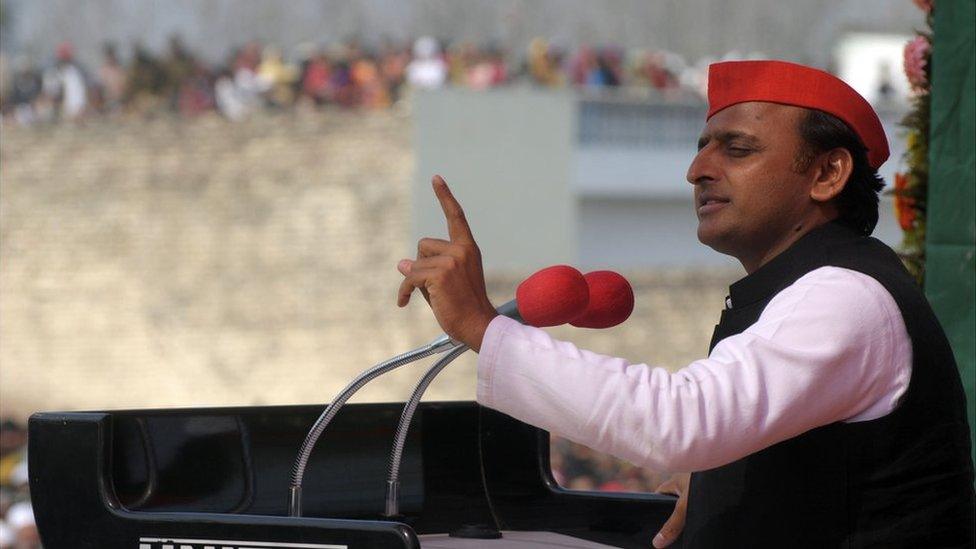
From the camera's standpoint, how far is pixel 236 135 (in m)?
19.0

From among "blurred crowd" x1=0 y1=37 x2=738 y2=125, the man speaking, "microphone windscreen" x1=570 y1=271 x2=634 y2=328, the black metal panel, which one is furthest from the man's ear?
"blurred crowd" x1=0 y1=37 x2=738 y2=125

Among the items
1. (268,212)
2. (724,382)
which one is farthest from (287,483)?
(268,212)

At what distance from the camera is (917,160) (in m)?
3.68

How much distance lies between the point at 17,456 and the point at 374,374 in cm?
1191

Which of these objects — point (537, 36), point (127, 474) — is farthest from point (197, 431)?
point (537, 36)

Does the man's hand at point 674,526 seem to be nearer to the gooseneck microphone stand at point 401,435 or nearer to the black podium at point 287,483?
the black podium at point 287,483

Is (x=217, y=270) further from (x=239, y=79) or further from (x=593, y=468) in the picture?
(x=593, y=468)

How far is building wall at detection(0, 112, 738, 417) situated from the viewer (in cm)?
1903

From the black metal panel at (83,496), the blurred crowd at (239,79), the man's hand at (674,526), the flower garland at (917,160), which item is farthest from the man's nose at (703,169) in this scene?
the blurred crowd at (239,79)

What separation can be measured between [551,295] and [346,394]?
0.44m

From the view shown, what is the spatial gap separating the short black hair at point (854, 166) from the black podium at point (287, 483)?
2.20ft

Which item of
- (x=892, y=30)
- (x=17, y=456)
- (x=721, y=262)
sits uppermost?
(x=892, y=30)

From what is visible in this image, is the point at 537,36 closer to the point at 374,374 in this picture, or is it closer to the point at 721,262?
the point at 721,262

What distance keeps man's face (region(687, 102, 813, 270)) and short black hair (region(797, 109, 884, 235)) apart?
15mm
